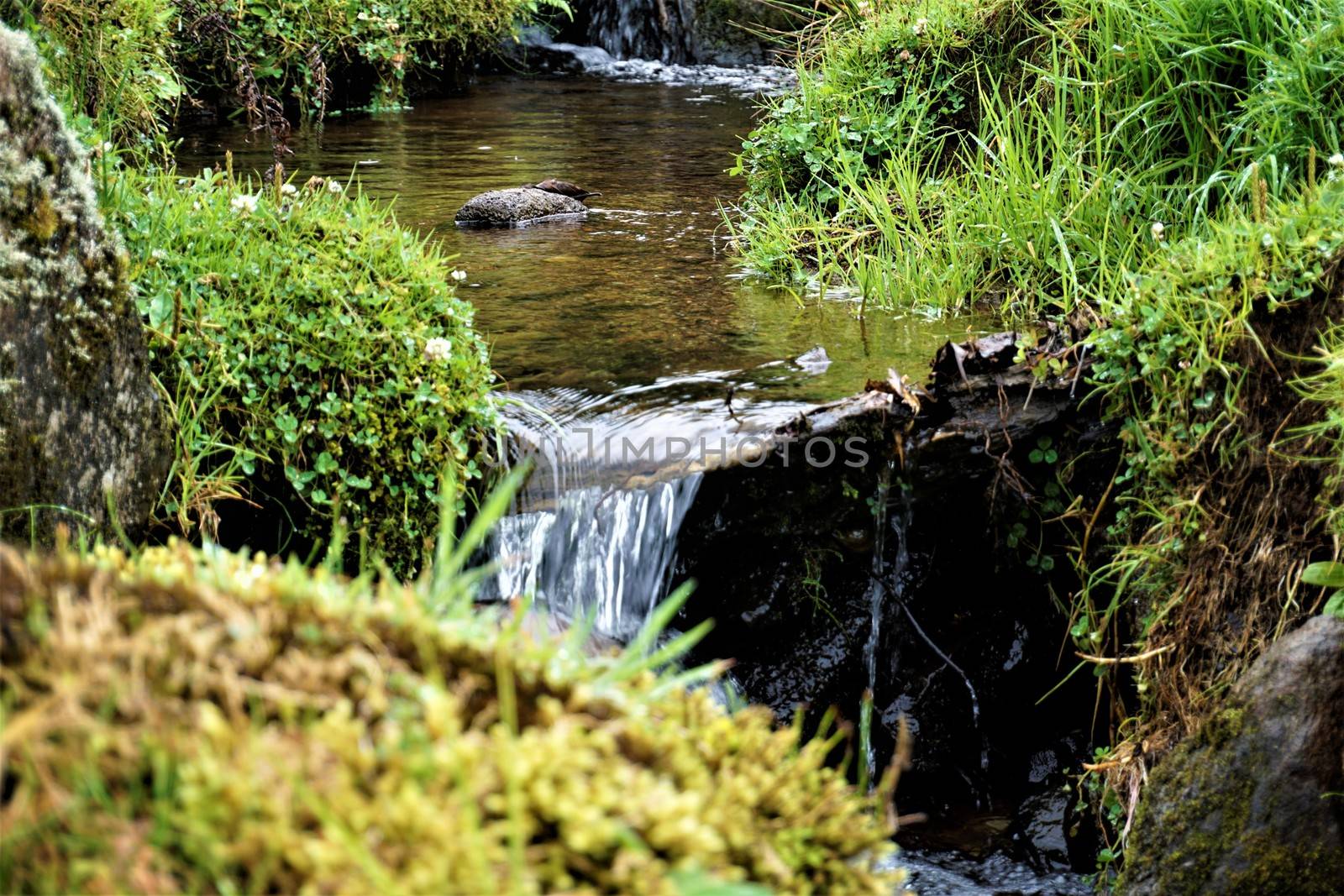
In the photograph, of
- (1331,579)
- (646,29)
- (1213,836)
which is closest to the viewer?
(1331,579)

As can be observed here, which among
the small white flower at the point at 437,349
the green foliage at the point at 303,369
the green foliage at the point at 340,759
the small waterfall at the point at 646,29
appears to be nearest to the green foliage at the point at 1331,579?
the green foliage at the point at 340,759

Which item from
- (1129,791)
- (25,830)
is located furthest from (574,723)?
(1129,791)

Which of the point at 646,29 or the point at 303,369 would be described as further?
the point at 646,29

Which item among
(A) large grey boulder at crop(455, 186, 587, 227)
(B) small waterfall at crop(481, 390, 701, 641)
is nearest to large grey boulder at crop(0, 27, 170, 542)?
(B) small waterfall at crop(481, 390, 701, 641)

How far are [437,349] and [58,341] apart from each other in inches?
41.1

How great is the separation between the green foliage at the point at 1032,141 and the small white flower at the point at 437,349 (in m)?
2.22

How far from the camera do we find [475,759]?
1.13 meters

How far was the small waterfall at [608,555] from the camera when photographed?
3.85 meters

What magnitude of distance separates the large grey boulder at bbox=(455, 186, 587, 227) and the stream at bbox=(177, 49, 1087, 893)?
129 millimetres

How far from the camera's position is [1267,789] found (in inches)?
116

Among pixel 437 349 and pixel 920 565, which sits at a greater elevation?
pixel 437 349

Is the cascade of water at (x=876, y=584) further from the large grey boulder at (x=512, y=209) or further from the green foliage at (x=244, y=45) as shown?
the large grey boulder at (x=512, y=209)

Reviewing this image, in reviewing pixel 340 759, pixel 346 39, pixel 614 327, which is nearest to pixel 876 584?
pixel 614 327

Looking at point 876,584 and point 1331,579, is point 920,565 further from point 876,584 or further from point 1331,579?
point 1331,579
